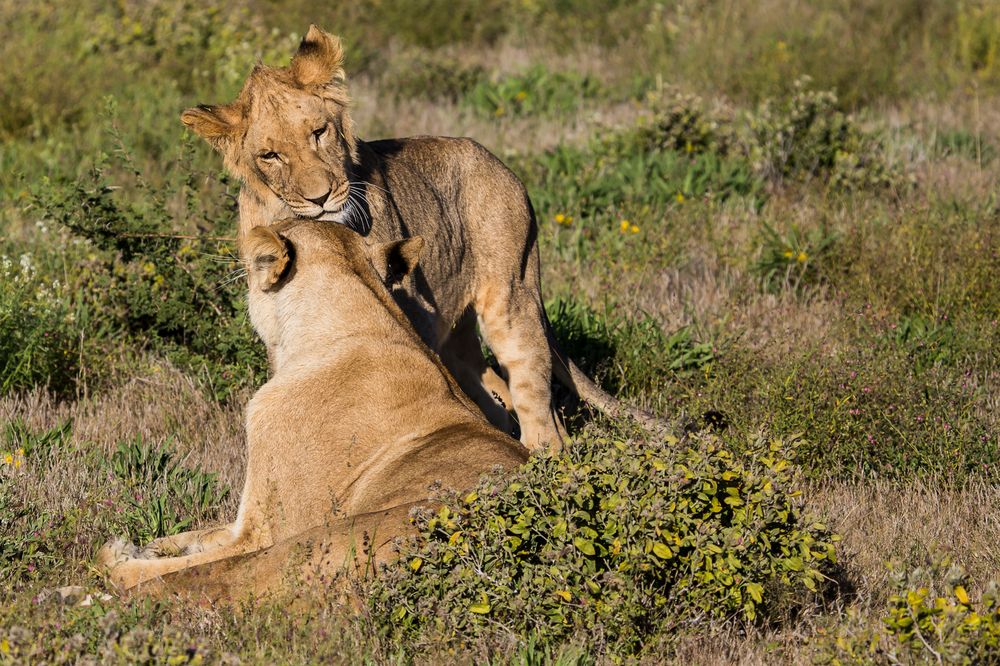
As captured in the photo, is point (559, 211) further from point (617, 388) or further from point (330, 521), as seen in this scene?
point (330, 521)

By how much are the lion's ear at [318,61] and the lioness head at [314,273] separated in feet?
3.13

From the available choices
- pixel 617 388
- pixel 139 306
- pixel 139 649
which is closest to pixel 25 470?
pixel 139 306

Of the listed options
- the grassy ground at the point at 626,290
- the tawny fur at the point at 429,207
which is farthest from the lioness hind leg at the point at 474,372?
the grassy ground at the point at 626,290

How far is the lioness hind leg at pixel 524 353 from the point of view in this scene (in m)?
5.96

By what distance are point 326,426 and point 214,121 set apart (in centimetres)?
161

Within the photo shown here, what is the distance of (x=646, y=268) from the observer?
7.81 m

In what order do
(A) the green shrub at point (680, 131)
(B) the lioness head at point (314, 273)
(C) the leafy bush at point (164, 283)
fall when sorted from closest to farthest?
1. (B) the lioness head at point (314, 273)
2. (C) the leafy bush at point (164, 283)
3. (A) the green shrub at point (680, 131)

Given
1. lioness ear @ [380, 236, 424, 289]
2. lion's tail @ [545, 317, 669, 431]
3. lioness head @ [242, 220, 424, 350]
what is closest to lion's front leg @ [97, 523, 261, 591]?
lioness head @ [242, 220, 424, 350]

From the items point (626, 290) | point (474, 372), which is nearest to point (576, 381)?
point (474, 372)

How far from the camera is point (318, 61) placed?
5.50 metres

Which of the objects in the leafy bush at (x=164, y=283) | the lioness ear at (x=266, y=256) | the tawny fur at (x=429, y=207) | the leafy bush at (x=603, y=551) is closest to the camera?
the leafy bush at (x=603, y=551)

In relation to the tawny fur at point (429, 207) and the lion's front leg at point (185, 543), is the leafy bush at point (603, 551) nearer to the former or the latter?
the lion's front leg at point (185, 543)

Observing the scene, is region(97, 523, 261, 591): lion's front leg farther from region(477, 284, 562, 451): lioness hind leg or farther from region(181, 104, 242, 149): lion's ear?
region(477, 284, 562, 451): lioness hind leg

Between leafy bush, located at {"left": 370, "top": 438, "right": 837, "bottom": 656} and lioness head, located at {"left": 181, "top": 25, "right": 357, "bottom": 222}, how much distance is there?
74.8 inches
